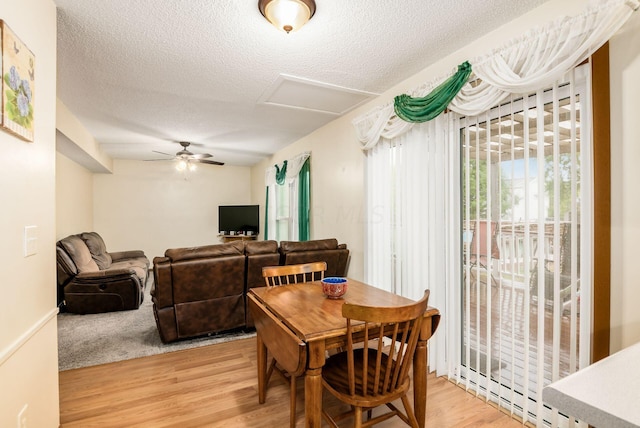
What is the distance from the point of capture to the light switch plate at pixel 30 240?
1364 millimetres

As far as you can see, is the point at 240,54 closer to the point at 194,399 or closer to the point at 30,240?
the point at 30,240

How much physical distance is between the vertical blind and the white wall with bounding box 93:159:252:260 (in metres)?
6.15

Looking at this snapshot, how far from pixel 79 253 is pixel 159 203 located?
2.75 metres

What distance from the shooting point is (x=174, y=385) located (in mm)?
2258

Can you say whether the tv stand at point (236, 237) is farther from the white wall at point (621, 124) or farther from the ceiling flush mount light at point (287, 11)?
the ceiling flush mount light at point (287, 11)

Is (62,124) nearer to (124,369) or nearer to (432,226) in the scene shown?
(124,369)

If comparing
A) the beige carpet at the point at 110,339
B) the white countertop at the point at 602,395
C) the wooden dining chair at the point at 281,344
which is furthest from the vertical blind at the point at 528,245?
the beige carpet at the point at 110,339

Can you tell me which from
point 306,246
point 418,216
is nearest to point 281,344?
point 418,216

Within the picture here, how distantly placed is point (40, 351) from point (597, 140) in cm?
300

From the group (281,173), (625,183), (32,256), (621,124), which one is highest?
(281,173)

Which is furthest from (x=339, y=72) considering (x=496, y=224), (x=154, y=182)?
(x=154, y=182)

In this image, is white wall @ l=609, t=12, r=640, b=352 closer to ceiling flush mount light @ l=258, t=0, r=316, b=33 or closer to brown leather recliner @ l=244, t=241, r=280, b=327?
ceiling flush mount light @ l=258, t=0, r=316, b=33

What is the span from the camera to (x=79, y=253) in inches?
161

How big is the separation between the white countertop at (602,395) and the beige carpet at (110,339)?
9.58 ft
